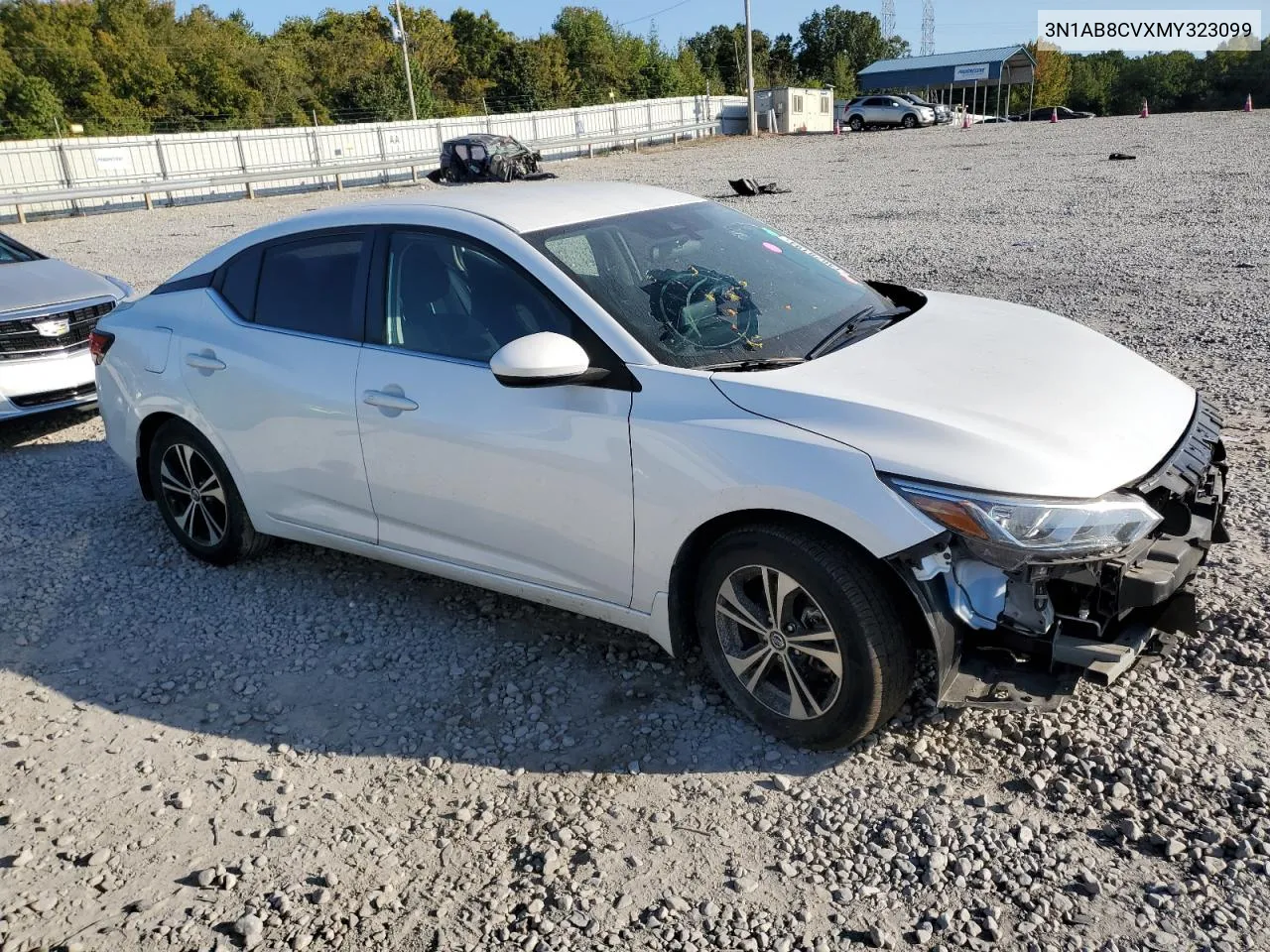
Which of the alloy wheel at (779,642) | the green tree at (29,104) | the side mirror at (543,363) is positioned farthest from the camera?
the green tree at (29,104)

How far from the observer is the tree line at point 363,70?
5572 cm

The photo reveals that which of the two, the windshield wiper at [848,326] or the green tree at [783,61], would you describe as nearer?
the windshield wiper at [848,326]

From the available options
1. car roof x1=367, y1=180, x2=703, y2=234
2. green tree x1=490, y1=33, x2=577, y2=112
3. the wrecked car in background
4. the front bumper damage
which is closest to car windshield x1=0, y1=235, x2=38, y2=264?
car roof x1=367, y1=180, x2=703, y2=234

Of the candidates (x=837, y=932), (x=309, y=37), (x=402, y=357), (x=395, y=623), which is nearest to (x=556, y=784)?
(x=837, y=932)

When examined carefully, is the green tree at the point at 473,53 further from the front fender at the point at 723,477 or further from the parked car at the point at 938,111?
the front fender at the point at 723,477

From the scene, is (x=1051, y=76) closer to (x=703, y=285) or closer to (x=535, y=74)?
(x=535, y=74)

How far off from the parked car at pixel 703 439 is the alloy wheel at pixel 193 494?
0.03 m

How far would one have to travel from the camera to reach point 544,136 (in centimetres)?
4072

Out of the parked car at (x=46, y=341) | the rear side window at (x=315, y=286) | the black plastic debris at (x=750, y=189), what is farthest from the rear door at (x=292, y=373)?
the black plastic debris at (x=750, y=189)

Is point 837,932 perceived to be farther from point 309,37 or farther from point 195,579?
point 309,37

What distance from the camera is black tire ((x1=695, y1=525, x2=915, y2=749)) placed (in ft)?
9.92

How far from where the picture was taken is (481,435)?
372 cm

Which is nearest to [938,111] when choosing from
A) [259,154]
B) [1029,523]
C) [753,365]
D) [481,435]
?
[259,154]

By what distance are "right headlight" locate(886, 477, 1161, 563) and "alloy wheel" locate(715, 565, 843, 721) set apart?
50cm
